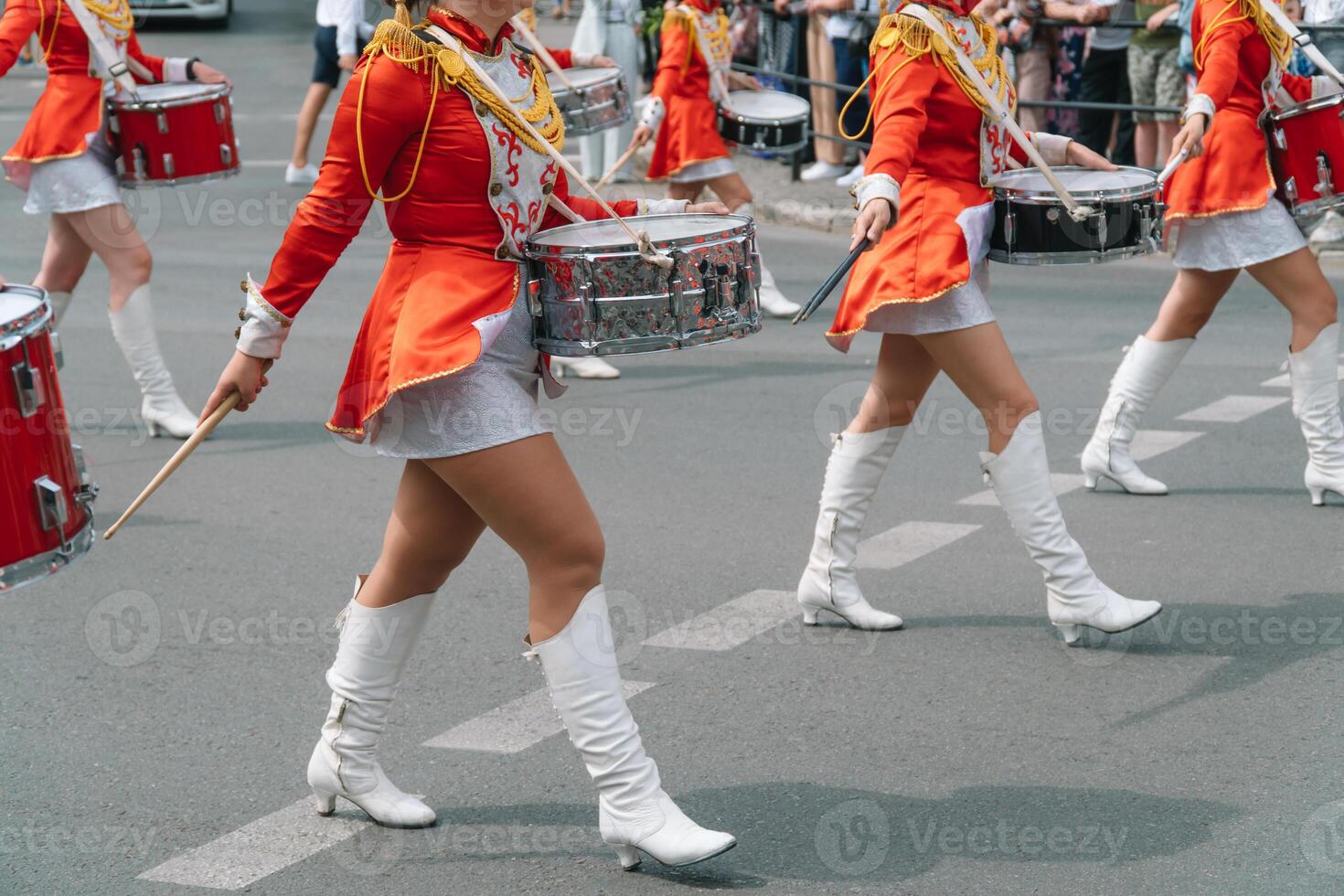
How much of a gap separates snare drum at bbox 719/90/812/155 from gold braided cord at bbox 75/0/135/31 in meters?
3.14

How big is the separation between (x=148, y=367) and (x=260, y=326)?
447 centimetres

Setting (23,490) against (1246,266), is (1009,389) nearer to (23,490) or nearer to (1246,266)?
(1246,266)

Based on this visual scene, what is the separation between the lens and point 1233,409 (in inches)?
313

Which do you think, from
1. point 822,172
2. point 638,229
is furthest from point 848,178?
point 638,229

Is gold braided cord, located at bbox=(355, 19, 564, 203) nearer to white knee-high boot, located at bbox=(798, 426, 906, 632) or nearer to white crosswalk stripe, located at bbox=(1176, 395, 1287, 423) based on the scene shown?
white knee-high boot, located at bbox=(798, 426, 906, 632)

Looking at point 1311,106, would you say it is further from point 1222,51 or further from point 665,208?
point 665,208

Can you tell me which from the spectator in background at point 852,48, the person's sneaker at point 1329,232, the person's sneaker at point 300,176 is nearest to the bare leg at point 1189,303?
the person's sneaker at point 1329,232

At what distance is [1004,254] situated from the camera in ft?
16.6

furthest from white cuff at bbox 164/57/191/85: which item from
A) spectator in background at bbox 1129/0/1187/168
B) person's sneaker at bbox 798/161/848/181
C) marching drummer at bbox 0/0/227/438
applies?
person's sneaker at bbox 798/161/848/181

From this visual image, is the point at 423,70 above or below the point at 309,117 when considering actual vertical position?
above

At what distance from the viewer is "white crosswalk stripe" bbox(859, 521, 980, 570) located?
19.8ft

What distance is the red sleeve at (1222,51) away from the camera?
6066mm

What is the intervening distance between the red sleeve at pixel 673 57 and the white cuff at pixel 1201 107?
3854mm

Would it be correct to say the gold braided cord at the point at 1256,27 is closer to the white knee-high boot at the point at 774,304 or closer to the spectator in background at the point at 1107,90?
the white knee-high boot at the point at 774,304
